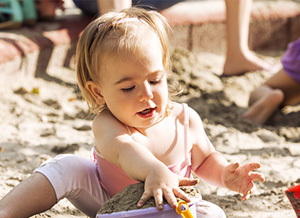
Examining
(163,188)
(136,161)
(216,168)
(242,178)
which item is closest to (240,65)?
(216,168)

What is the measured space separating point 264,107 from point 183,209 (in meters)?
2.11

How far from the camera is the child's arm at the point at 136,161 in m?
1.48

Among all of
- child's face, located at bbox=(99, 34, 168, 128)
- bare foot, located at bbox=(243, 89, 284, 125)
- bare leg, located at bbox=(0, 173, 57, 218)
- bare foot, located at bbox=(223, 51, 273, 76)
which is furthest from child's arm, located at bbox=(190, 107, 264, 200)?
bare foot, located at bbox=(223, 51, 273, 76)

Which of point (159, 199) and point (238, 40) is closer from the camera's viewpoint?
point (159, 199)

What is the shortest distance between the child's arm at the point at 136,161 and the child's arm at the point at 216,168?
29 centimetres

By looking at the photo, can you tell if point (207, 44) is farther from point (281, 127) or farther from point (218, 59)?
point (281, 127)

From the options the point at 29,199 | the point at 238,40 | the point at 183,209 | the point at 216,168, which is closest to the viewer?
the point at 183,209

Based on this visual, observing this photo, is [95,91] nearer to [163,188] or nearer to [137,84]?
[137,84]

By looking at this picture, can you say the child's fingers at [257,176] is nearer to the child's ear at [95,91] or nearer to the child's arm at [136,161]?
the child's arm at [136,161]

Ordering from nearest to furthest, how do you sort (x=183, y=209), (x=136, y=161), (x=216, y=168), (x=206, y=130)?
(x=183, y=209) → (x=136, y=161) → (x=216, y=168) → (x=206, y=130)

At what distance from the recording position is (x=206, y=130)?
306cm

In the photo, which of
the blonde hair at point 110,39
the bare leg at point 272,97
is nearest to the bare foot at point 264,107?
the bare leg at point 272,97

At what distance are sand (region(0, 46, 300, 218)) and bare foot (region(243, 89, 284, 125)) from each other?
7cm

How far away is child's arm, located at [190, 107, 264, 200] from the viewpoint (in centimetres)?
174
